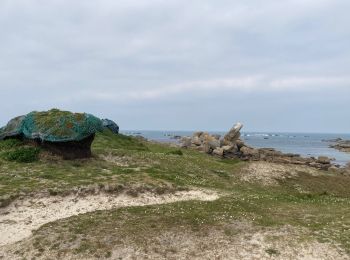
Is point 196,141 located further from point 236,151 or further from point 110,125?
point 110,125

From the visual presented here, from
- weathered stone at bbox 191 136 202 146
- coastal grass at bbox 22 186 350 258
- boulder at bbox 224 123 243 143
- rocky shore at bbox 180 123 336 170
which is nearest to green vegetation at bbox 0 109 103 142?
coastal grass at bbox 22 186 350 258

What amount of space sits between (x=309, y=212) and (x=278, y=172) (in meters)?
19.3

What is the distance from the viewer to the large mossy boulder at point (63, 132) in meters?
40.4

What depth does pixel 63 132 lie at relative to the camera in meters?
40.6

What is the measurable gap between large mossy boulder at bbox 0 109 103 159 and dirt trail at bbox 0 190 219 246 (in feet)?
39.8

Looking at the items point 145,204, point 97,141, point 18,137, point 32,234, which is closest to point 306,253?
point 145,204

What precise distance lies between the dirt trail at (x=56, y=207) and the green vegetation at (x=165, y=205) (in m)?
1.04

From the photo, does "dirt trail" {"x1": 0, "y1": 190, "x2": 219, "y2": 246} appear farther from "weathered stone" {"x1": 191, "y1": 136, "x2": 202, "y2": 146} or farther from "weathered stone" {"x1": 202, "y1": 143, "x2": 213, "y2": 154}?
"weathered stone" {"x1": 191, "y1": 136, "x2": 202, "y2": 146}

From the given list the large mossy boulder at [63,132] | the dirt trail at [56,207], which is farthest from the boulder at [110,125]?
the dirt trail at [56,207]

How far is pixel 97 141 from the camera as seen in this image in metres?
60.9

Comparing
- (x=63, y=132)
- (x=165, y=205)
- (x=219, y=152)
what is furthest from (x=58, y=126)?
(x=219, y=152)

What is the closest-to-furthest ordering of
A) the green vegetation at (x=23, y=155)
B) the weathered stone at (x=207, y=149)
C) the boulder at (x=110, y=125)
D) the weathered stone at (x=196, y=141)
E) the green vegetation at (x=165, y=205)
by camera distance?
the green vegetation at (x=165, y=205)
the green vegetation at (x=23, y=155)
the weathered stone at (x=207, y=149)
the boulder at (x=110, y=125)
the weathered stone at (x=196, y=141)

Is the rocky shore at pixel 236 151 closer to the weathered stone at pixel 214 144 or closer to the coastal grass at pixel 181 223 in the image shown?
the weathered stone at pixel 214 144

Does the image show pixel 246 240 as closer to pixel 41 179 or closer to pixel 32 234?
pixel 32 234
